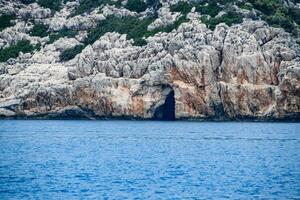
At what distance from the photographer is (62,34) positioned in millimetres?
162125

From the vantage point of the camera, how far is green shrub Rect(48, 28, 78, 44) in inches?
6289

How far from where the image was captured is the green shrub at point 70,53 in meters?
149

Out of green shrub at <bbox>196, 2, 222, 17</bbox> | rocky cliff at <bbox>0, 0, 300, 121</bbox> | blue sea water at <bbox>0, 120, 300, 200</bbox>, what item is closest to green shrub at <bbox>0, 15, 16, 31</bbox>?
rocky cliff at <bbox>0, 0, 300, 121</bbox>

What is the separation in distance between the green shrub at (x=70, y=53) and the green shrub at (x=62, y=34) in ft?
27.5

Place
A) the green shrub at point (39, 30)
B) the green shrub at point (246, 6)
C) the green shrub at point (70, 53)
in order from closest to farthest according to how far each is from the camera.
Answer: the green shrub at point (246, 6)
the green shrub at point (70, 53)
the green shrub at point (39, 30)

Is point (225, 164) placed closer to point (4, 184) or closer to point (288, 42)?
point (4, 184)

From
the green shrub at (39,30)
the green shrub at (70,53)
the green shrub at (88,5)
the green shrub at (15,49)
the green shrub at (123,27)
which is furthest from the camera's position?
the green shrub at (88,5)

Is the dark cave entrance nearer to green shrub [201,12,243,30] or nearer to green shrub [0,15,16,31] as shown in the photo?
green shrub [201,12,243,30]

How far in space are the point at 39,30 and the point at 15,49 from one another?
10.4 m

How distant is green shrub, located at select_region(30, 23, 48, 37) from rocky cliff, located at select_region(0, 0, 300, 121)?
6618 millimetres

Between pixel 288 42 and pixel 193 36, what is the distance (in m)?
17.7

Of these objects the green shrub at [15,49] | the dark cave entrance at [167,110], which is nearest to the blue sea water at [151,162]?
the dark cave entrance at [167,110]

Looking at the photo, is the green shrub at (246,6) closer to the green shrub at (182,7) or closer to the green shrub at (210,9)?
the green shrub at (210,9)

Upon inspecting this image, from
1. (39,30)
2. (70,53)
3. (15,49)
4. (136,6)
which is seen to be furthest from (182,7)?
(15,49)
